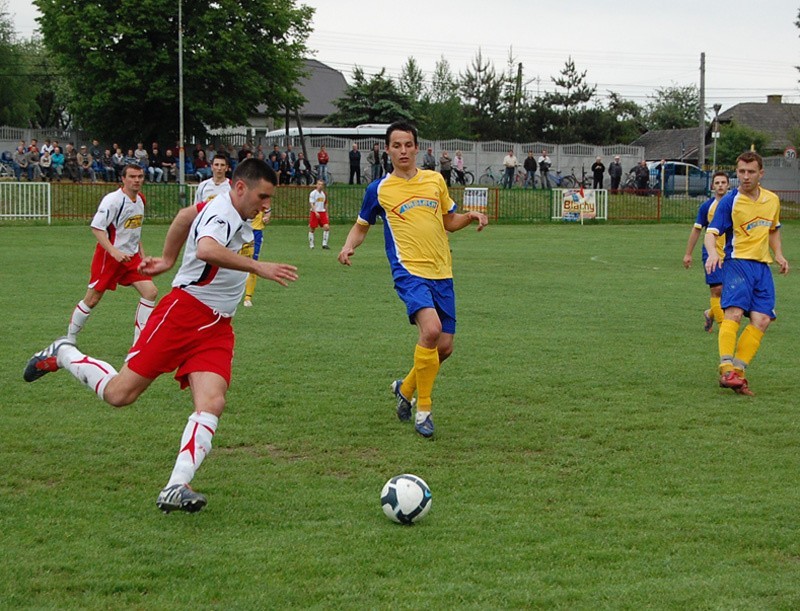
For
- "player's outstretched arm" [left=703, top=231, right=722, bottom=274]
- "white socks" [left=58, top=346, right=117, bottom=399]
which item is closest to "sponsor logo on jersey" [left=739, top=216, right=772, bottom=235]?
"player's outstretched arm" [left=703, top=231, right=722, bottom=274]

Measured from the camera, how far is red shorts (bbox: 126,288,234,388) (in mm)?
5656

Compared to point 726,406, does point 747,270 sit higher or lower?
higher

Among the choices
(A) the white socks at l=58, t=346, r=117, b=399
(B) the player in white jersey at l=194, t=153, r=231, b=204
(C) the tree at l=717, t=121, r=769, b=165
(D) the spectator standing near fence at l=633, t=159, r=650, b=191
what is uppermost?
(C) the tree at l=717, t=121, r=769, b=165

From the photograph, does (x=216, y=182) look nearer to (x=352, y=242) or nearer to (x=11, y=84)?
(x=352, y=242)

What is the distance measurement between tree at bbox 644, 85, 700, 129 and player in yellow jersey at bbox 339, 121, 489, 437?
104 metres

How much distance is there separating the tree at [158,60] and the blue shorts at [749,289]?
40.8 metres

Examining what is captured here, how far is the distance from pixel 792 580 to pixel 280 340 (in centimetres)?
751

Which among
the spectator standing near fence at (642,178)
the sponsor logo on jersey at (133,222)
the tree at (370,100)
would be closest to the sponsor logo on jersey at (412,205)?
the sponsor logo on jersey at (133,222)

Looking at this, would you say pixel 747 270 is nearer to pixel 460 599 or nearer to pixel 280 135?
pixel 460 599

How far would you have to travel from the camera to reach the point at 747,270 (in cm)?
909

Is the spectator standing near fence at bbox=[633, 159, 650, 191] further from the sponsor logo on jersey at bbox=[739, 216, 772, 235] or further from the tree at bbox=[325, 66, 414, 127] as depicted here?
the sponsor logo on jersey at bbox=[739, 216, 772, 235]

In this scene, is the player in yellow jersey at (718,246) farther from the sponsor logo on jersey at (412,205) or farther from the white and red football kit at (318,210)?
the white and red football kit at (318,210)

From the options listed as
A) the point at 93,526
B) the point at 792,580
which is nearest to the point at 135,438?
the point at 93,526

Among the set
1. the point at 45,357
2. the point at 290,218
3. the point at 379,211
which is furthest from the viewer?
the point at 290,218
